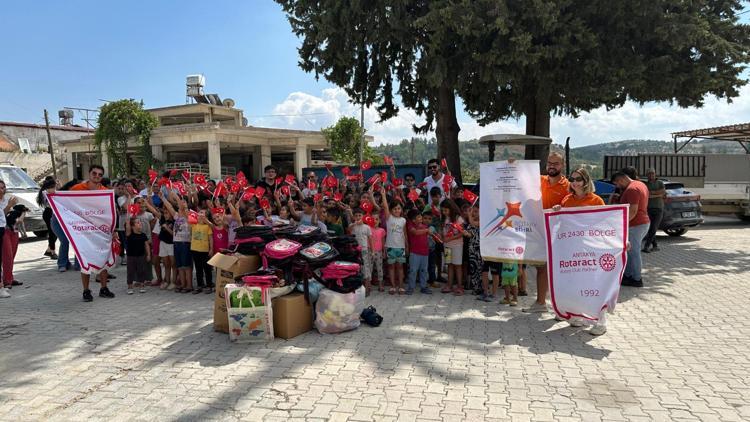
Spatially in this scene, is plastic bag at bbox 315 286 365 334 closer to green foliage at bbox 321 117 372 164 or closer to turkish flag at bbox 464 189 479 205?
turkish flag at bbox 464 189 479 205

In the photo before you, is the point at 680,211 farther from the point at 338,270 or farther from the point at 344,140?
the point at 344,140

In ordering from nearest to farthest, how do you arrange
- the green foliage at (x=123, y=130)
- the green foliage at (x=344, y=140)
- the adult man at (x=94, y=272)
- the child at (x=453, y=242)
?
1. the adult man at (x=94, y=272)
2. the child at (x=453, y=242)
3. the green foliage at (x=123, y=130)
4. the green foliage at (x=344, y=140)

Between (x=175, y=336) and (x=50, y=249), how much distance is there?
7.47 metres

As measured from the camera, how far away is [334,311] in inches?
209

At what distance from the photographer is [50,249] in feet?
35.7

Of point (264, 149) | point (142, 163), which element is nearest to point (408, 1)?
point (264, 149)

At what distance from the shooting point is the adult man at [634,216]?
691 cm

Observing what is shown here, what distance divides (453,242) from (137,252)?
499 centimetres

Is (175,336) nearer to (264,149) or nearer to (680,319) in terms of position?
(680,319)

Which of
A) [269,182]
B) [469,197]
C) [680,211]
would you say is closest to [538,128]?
[680,211]

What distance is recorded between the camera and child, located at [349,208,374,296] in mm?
7148

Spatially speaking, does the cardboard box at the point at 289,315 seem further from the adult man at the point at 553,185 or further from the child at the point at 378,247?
the adult man at the point at 553,185

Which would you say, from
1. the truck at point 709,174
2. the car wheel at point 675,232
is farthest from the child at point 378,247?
the truck at point 709,174

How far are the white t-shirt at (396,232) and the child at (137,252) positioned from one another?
390 cm
